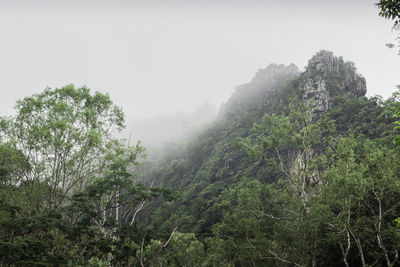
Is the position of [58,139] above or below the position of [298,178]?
above

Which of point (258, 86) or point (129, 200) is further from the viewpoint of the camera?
point (258, 86)

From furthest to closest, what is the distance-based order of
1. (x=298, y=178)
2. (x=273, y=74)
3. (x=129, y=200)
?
(x=273, y=74) → (x=298, y=178) → (x=129, y=200)

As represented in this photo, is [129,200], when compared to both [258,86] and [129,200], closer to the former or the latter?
[129,200]

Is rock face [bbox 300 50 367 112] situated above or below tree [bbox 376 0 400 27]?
above

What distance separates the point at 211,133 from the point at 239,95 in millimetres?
28055

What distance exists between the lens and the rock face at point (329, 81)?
163 ft

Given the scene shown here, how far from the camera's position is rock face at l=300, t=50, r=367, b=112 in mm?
49750

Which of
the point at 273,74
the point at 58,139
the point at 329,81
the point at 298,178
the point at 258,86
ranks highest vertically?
the point at 273,74

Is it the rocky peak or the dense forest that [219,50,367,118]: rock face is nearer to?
the rocky peak

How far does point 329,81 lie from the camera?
52125mm

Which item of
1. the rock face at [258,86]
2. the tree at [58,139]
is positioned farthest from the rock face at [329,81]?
the tree at [58,139]

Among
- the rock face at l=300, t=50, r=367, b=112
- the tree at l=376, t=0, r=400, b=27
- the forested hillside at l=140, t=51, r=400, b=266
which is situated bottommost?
the forested hillside at l=140, t=51, r=400, b=266

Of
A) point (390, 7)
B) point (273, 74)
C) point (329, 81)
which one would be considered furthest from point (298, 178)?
point (273, 74)

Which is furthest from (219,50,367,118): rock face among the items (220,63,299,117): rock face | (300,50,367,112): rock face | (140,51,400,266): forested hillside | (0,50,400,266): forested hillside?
(0,50,400,266): forested hillside
